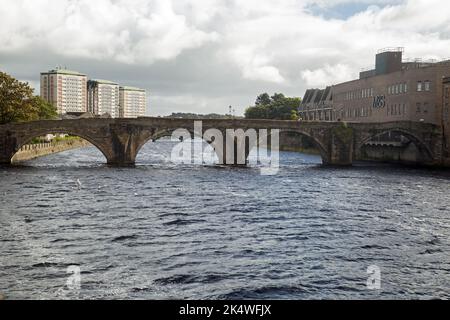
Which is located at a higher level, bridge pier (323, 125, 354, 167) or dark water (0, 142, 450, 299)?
bridge pier (323, 125, 354, 167)

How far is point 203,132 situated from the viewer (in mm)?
85000

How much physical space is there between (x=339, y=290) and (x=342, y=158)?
7229 centimetres

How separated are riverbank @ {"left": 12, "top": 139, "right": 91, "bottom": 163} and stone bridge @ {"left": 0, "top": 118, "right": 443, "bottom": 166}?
353 inches

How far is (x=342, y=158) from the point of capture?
91.5 metres

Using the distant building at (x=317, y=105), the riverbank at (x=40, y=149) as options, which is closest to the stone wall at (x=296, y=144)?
the distant building at (x=317, y=105)

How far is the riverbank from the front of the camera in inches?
3591

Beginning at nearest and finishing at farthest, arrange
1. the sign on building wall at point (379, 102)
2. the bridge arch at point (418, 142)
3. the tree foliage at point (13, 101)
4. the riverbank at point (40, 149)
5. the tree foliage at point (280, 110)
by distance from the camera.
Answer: the bridge arch at point (418, 142), the riverbank at point (40, 149), the tree foliage at point (13, 101), the sign on building wall at point (379, 102), the tree foliage at point (280, 110)

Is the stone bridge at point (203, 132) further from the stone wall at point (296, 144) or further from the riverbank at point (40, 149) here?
the stone wall at point (296, 144)

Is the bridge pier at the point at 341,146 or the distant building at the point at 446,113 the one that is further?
the bridge pier at the point at 341,146

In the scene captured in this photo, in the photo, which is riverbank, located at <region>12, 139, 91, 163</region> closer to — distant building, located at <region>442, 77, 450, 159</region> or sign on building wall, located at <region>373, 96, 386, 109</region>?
sign on building wall, located at <region>373, 96, 386, 109</region>

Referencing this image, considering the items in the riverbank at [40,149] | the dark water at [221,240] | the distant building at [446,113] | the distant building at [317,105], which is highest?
the distant building at [317,105]

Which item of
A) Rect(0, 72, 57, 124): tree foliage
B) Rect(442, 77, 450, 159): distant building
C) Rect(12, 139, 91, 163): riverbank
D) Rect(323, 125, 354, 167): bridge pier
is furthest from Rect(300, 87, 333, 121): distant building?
Rect(0, 72, 57, 124): tree foliage

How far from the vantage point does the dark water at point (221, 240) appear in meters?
21.4

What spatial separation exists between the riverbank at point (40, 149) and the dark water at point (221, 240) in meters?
36.5
